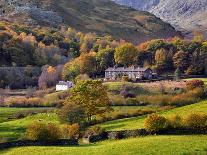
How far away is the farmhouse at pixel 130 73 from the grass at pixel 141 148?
87.1 meters

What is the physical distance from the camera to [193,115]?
6862 centimetres

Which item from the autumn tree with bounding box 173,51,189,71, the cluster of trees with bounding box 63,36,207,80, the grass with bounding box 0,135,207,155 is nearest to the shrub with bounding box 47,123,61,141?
the grass with bounding box 0,135,207,155

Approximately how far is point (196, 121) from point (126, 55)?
11350 cm

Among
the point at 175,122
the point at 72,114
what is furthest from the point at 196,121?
the point at 72,114

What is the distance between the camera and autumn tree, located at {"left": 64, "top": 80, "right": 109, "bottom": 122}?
89562mm

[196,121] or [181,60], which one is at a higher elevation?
[181,60]

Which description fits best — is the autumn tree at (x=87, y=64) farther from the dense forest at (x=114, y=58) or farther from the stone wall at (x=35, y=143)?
the stone wall at (x=35, y=143)

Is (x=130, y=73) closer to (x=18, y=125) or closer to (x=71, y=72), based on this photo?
(x=71, y=72)

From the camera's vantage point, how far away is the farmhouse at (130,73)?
505 feet

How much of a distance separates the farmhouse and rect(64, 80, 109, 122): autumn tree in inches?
2178

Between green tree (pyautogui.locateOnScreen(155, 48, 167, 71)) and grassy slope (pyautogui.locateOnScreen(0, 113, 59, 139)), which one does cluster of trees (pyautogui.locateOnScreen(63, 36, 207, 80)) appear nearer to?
green tree (pyautogui.locateOnScreen(155, 48, 167, 71))

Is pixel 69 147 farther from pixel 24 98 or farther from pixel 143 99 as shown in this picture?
pixel 24 98

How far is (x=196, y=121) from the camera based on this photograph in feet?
221

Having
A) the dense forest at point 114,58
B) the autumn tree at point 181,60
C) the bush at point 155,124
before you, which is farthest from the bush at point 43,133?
the autumn tree at point 181,60
